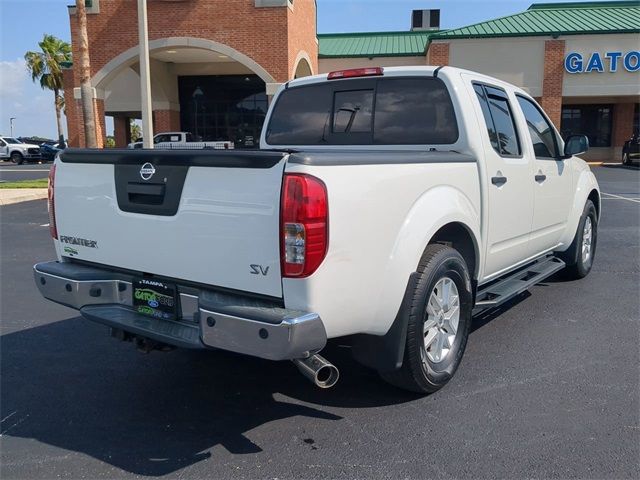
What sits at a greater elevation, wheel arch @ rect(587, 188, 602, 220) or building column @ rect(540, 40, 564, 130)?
building column @ rect(540, 40, 564, 130)

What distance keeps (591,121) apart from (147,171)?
36.1 meters

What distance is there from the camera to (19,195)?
1623 cm

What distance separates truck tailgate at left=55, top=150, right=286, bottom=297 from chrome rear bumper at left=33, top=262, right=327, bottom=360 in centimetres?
10

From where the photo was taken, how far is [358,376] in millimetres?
4137

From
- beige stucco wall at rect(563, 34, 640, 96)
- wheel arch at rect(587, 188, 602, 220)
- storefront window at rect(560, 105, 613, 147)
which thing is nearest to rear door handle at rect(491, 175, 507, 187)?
wheel arch at rect(587, 188, 602, 220)

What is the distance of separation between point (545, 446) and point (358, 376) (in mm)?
1356

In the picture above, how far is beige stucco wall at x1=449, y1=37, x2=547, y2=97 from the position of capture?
30.0 m

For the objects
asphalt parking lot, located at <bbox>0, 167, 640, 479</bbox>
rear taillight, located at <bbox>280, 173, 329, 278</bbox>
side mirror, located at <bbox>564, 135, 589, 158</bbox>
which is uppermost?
side mirror, located at <bbox>564, 135, 589, 158</bbox>

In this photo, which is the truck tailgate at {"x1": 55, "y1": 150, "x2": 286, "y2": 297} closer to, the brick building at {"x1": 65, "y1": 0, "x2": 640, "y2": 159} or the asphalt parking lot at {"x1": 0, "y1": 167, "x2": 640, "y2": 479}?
the asphalt parking lot at {"x1": 0, "y1": 167, "x2": 640, "y2": 479}

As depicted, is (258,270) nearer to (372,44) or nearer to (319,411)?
(319,411)

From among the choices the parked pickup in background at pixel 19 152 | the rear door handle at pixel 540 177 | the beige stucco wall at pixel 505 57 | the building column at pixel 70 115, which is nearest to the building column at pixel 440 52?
the beige stucco wall at pixel 505 57

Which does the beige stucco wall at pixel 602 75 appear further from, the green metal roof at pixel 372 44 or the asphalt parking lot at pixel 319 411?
the asphalt parking lot at pixel 319 411

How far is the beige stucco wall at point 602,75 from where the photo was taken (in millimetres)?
30047

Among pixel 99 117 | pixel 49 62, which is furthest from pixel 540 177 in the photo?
pixel 49 62
